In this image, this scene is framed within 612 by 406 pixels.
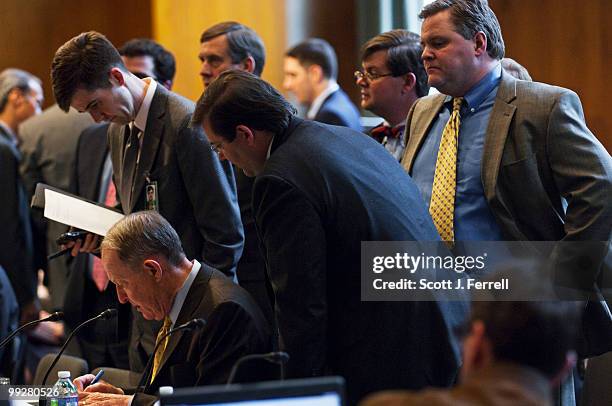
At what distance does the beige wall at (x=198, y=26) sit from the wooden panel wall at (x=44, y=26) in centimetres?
74

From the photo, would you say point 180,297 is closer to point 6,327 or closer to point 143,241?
point 143,241

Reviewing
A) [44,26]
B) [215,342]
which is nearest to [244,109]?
[215,342]

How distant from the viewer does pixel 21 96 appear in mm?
7215

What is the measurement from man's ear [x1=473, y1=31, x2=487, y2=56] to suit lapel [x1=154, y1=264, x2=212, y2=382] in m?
1.09

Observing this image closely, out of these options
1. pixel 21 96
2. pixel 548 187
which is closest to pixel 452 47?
pixel 548 187

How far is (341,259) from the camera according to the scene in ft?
9.95

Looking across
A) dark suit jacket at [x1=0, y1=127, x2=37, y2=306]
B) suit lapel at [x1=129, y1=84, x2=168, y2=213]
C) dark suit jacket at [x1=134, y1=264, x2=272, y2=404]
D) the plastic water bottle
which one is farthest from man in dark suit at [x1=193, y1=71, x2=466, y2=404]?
dark suit jacket at [x1=0, y1=127, x2=37, y2=306]

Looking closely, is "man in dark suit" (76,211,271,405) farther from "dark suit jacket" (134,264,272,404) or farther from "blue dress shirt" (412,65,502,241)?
"blue dress shirt" (412,65,502,241)

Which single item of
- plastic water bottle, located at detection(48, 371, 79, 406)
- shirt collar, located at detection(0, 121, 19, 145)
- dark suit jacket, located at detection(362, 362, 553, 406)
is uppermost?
shirt collar, located at detection(0, 121, 19, 145)

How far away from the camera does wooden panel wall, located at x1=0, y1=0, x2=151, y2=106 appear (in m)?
9.07

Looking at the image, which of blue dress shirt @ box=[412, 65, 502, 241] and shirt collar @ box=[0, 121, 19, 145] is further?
shirt collar @ box=[0, 121, 19, 145]

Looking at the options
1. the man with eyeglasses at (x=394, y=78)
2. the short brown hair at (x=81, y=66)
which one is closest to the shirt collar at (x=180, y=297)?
the short brown hair at (x=81, y=66)

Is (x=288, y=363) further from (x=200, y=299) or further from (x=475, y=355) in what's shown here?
(x=475, y=355)

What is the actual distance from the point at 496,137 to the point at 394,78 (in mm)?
1013
